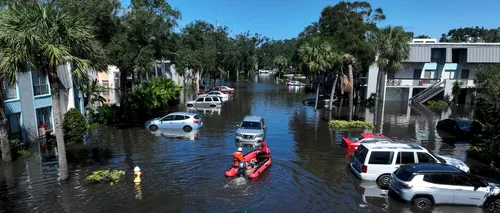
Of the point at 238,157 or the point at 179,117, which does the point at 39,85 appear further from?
the point at 238,157

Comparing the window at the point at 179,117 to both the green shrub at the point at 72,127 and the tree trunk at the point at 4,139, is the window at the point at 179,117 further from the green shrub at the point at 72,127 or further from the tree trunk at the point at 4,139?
the tree trunk at the point at 4,139

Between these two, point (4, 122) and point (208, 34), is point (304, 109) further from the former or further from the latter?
point (208, 34)

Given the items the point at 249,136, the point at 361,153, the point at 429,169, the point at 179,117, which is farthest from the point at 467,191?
the point at 179,117

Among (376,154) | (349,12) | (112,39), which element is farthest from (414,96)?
(112,39)

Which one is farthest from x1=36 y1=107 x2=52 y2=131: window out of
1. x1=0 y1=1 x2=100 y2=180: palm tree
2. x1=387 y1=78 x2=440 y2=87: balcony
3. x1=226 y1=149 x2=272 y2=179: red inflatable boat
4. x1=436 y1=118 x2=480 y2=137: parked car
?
x1=387 y1=78 x2=440 y2=87: balcony

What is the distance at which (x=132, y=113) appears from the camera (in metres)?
28.7

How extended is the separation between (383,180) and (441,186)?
244 centimetres

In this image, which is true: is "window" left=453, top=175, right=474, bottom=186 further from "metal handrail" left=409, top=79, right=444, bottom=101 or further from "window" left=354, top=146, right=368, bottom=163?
"metal handrail" left=409, top=79, right=444, bottom=101

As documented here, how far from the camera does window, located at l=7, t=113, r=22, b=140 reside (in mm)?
18719

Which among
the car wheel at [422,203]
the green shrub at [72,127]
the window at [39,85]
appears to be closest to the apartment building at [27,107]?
the window at [39,85]

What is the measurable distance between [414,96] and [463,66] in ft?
23.5

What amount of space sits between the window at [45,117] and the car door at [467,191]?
23.5 m

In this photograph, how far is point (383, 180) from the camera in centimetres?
1317

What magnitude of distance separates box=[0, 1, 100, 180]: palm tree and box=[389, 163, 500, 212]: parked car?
12601 mm
